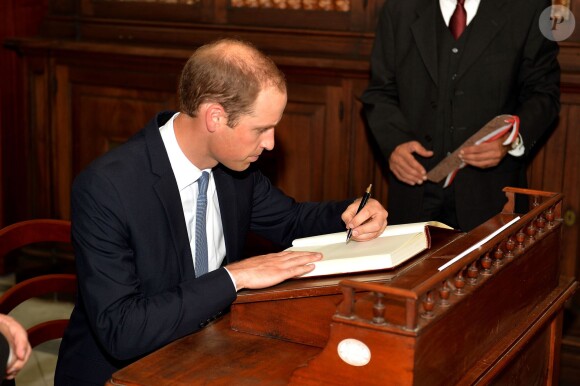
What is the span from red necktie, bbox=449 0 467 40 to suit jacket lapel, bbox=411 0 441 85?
0.08m

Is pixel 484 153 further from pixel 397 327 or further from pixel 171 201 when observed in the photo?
pixel 397 327

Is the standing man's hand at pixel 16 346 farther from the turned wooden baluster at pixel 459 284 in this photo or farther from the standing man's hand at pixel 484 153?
the standing man's hand at pixel 484 153

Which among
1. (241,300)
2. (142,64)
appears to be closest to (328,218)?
(241,300)

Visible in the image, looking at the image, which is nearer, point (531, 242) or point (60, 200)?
point (531, 242)

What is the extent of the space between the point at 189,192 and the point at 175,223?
0.21m

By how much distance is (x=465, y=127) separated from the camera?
4145 mm

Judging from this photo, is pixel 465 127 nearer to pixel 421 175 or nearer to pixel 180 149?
pixel 421 175

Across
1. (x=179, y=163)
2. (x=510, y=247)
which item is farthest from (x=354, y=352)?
(x=179, y=163)

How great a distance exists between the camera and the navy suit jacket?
243cm

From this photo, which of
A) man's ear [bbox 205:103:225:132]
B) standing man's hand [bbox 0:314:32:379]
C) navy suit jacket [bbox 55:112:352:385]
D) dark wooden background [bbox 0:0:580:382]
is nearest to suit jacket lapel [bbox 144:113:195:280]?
navy suit jacket [bbox 55:112:352:385]

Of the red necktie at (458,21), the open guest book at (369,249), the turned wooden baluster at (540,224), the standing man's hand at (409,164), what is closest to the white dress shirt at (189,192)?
the open guest book at (369,249)

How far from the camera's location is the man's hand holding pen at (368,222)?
2828 mm

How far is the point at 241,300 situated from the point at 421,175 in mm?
1751

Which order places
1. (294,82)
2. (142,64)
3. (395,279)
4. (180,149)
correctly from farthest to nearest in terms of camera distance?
(142,64) < (294,82) < (180,149) < (395,279)
